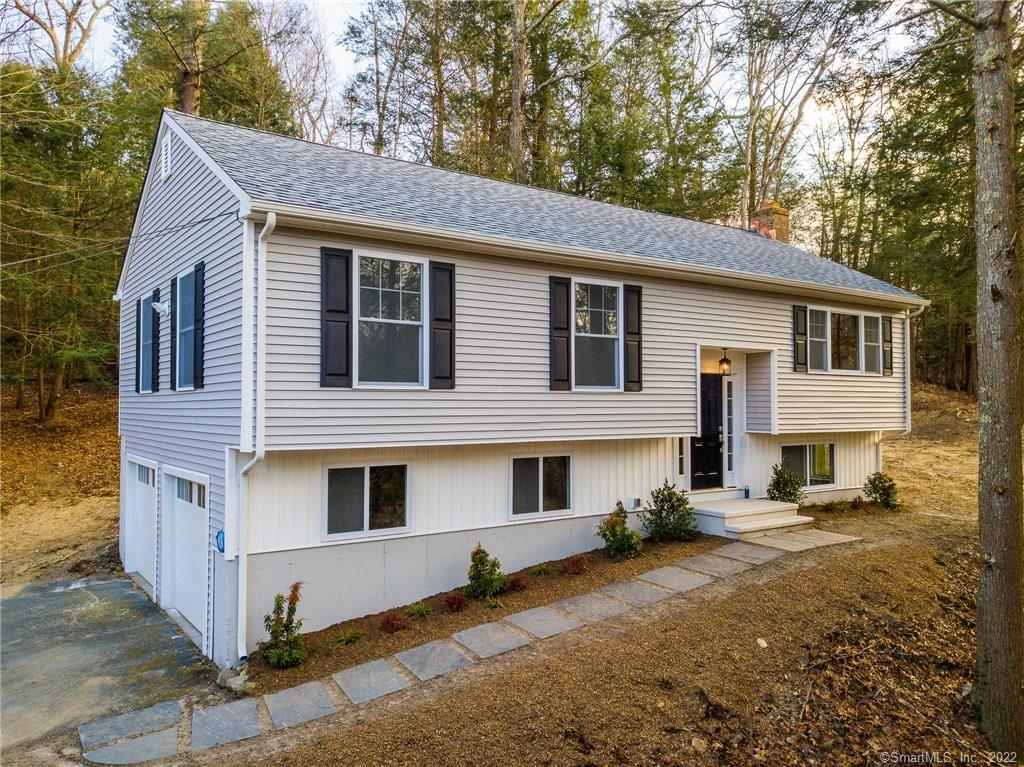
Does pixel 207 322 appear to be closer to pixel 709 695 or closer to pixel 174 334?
pixel 174 334

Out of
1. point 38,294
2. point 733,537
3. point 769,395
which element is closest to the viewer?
point 733,537

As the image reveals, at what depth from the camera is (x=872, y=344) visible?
39.4 feet

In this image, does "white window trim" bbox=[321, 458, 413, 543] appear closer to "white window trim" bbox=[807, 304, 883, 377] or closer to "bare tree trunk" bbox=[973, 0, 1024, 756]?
"bare tree trunk" bbox=[973, 0, 1024, 756]

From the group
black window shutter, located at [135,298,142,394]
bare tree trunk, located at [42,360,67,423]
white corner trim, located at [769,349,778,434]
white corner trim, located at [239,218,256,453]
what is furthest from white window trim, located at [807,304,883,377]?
bare tree trunk, located at [42,360,67,423]

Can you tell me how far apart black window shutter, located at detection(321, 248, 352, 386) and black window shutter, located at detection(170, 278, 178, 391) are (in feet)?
10.5

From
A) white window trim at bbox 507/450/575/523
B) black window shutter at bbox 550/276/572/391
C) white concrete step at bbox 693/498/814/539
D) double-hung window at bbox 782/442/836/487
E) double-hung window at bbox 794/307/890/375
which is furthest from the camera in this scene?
double-hung window at bbox 782/442/836/487

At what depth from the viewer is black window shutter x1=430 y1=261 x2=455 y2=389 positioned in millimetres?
7273

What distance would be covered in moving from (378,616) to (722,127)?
20.2 meters

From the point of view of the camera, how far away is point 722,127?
21.1 meters

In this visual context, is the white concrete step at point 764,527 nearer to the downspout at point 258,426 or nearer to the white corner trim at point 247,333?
the downspout at point 258,426

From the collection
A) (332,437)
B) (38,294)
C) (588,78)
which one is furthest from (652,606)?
(588,78)

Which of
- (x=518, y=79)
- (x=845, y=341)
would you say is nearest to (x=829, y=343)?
(x=845, y=341)

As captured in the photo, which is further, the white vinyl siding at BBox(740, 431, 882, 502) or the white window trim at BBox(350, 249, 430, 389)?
the white vinyl siding at BBox(740, 431, 882, 502)

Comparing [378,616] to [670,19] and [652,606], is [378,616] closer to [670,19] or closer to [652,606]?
[652,606]
